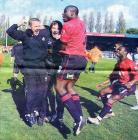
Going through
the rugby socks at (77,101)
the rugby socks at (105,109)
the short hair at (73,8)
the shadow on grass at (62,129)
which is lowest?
the shadow on grass at (62,129)

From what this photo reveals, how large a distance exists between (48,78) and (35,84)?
0.34 ft

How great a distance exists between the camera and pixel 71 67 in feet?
16.0

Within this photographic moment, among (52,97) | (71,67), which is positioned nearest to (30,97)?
(52,97)

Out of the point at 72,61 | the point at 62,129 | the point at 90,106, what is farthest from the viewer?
the point at 90,106

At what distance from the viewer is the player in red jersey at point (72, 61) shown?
4828 millimetres

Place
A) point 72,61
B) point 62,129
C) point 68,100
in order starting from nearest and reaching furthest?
point 72,61
point 68,100
point 62,129

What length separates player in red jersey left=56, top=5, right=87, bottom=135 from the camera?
4828mm

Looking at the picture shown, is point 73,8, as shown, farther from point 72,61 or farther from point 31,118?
point 31,118

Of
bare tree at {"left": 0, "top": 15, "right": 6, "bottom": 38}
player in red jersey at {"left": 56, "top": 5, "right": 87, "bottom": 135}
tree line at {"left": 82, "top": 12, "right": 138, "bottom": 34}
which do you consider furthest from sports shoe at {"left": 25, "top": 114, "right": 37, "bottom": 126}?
tree line at {"left": 82, "top": 12, "right": 138, "bottom": 34}

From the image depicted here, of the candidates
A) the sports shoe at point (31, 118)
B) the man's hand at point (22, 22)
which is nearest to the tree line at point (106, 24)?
the man's hand at point (22, 22)

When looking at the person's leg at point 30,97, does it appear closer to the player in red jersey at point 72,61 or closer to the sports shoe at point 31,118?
the sports shoe at point 31,118

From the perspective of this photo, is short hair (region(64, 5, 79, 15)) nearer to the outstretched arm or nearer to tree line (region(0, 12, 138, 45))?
tree line (region(0, 12, 138, 45))

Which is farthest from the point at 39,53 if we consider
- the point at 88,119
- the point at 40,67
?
the point at 88,119

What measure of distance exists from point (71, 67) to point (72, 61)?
0.05 meters
